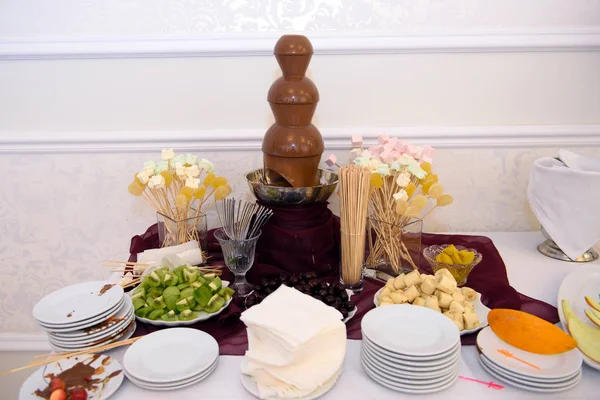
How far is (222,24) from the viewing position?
143cm

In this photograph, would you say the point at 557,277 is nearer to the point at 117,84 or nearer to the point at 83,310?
the point at 83,310

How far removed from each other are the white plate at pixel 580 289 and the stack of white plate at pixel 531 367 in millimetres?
141

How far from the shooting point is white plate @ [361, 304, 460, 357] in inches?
33.0

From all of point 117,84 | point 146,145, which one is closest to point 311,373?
point 146,145

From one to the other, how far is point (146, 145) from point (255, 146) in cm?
32

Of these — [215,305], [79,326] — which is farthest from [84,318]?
[215,305]

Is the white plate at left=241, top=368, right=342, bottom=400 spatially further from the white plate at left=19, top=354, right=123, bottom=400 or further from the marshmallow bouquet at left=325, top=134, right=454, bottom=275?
the marshmallow bouquet at left=325, top=134, right=454, bottom=275

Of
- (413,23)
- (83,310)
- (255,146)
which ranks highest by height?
(413,23)

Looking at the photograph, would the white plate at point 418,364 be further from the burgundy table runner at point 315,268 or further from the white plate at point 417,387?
the burgundy table runner at point 315,268

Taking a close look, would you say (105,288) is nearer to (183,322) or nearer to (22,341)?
(183,322)

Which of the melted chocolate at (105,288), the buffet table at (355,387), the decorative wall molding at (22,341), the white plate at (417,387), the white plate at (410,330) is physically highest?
the melted chocolate at (105,288)

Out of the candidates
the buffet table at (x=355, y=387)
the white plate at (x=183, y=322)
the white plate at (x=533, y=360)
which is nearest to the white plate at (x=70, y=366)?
the buffet table at (x=355, y=387)

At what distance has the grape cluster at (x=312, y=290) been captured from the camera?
1.02 m

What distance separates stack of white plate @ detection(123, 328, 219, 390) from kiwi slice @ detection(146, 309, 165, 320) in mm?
65
